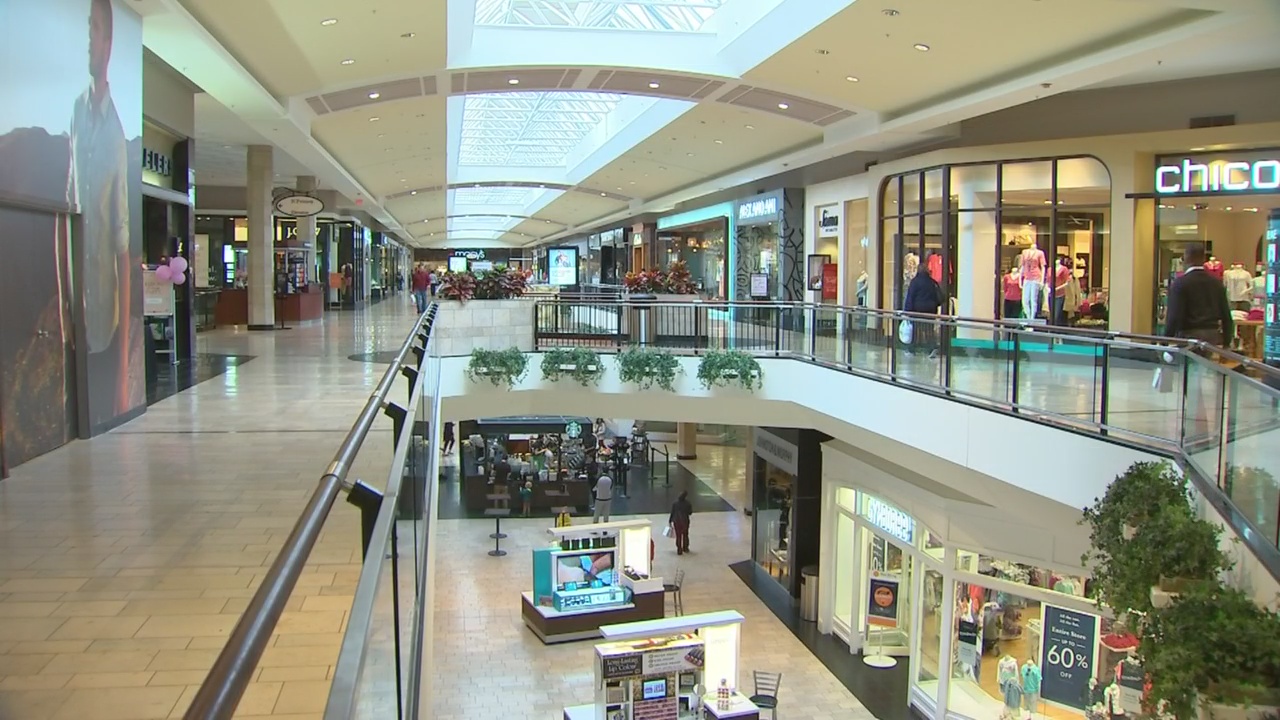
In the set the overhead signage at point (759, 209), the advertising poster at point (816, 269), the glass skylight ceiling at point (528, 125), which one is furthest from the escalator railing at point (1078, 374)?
the overhead signage at point (759, 209)

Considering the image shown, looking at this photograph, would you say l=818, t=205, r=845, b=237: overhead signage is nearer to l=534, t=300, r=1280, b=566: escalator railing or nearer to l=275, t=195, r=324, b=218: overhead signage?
l=534, t=300, r=1280, b=566: escalator railing

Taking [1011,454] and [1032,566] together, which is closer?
[1011,454]

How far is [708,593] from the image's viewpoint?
62.2 feet

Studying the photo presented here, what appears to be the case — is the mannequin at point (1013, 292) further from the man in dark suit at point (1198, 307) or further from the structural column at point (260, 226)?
the structural column at point (260, 226)

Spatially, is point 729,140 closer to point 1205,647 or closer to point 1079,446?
point 1079,446

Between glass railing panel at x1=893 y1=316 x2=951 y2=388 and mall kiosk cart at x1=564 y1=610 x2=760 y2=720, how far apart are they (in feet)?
13.8

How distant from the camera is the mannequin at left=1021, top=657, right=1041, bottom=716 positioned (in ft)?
41.6

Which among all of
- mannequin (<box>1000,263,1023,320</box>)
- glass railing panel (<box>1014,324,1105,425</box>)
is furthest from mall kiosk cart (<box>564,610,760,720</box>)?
mannequin (<box>1000,263,1023,320</box>)

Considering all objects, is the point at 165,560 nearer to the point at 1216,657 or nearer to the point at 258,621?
the point at 258,621

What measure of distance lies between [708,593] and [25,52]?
14475 millimetres

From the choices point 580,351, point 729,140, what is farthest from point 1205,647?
point 729,140

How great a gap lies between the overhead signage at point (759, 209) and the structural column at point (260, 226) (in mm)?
12332

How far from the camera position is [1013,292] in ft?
56.9

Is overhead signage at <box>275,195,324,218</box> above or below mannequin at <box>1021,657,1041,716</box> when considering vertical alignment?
above
